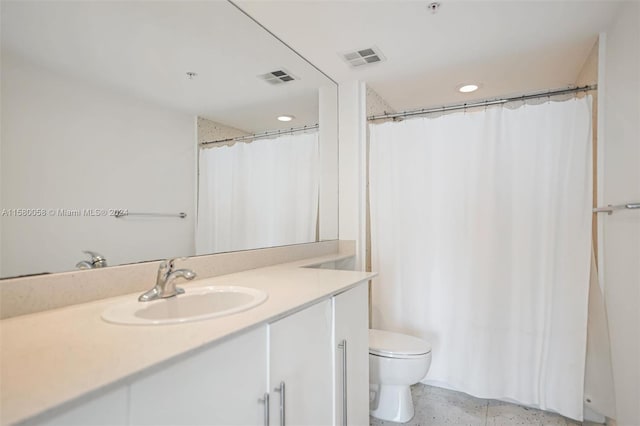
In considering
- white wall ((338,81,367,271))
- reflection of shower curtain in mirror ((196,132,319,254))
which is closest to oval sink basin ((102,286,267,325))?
reflection of shower curtain in mirror ((196,132,319,254))

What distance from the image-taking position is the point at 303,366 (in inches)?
43.9

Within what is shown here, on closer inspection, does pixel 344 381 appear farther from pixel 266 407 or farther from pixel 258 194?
pixel 258 194

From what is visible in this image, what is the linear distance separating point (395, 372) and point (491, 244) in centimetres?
101

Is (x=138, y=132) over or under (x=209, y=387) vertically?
over

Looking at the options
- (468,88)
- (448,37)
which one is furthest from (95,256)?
(468,88)

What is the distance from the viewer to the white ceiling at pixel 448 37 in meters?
Answer: 1.65

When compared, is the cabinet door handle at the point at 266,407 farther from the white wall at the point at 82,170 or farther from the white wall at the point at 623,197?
the white wall at the point at 623,197

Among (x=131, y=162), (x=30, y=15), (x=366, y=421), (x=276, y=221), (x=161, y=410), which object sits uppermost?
(x=30, y=15)

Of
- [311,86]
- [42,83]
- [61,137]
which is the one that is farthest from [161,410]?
[311,86]

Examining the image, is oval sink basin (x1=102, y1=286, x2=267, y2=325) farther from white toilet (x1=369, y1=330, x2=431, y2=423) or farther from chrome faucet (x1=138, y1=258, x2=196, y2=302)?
white toilet (x1=369, y1=330, x2=431, y2=423)

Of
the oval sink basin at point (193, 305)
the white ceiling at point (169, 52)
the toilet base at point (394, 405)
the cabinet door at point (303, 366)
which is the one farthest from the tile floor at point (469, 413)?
the white ceiling at point (169, 52)

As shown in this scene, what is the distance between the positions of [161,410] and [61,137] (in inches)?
37.7

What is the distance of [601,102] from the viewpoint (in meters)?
1.84

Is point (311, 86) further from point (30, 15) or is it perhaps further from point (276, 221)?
point (30, 15)
